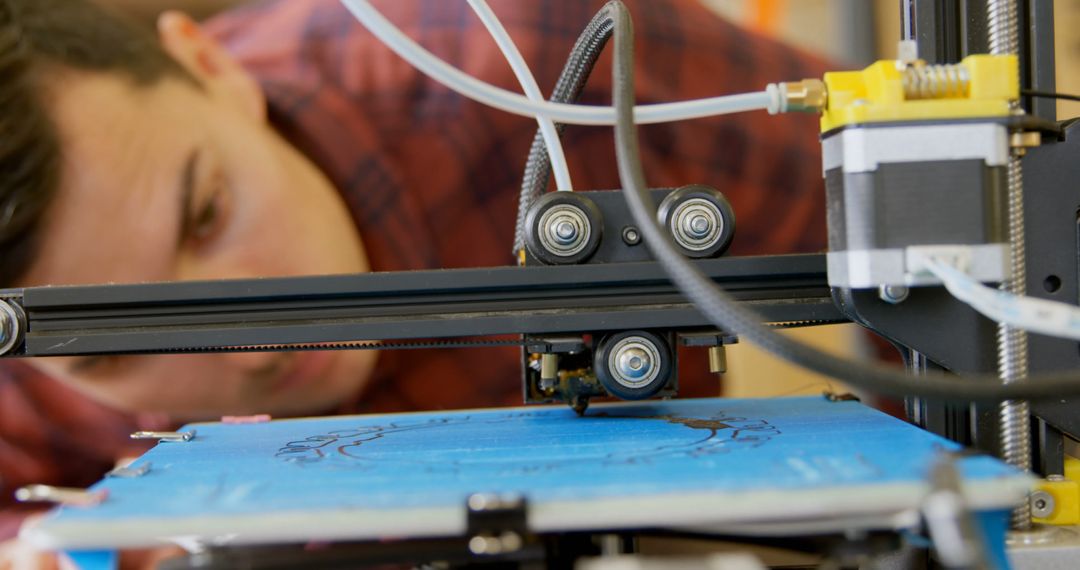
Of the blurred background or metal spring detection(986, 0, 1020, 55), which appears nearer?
metal spring detection(986, 0, 1020, 55)

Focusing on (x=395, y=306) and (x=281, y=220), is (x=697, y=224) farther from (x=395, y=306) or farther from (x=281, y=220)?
(x=281, y=220)

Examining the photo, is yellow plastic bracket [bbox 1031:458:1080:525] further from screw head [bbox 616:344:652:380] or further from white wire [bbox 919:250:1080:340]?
screw head [bbox 616:344:652:380]

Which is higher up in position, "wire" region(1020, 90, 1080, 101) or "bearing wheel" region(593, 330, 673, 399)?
"wire" region(1020, 90, 1080, 101)

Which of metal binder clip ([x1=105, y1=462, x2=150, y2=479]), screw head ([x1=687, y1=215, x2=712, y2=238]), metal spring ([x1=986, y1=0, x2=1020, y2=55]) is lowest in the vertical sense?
metal binder clip ([x1=105, y1=462, x2=150, y2=479])

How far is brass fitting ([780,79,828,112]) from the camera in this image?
0.60 m

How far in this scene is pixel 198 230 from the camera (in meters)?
1.19

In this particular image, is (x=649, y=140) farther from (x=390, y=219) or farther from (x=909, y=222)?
(x=909, y=222)

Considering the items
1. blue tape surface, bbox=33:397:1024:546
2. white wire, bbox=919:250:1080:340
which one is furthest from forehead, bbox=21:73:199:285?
white wire, bbox=919:250:1080:340

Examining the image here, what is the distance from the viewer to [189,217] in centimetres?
119

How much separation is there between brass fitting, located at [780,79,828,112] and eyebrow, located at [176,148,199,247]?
891mm

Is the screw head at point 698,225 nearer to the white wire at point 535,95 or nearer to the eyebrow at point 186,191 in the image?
the white wire at point 535,95

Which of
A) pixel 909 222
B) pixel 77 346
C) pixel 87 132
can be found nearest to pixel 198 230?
pixel 87 132

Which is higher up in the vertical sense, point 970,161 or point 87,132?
point 87,132

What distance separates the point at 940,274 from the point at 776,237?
0.81 meters
